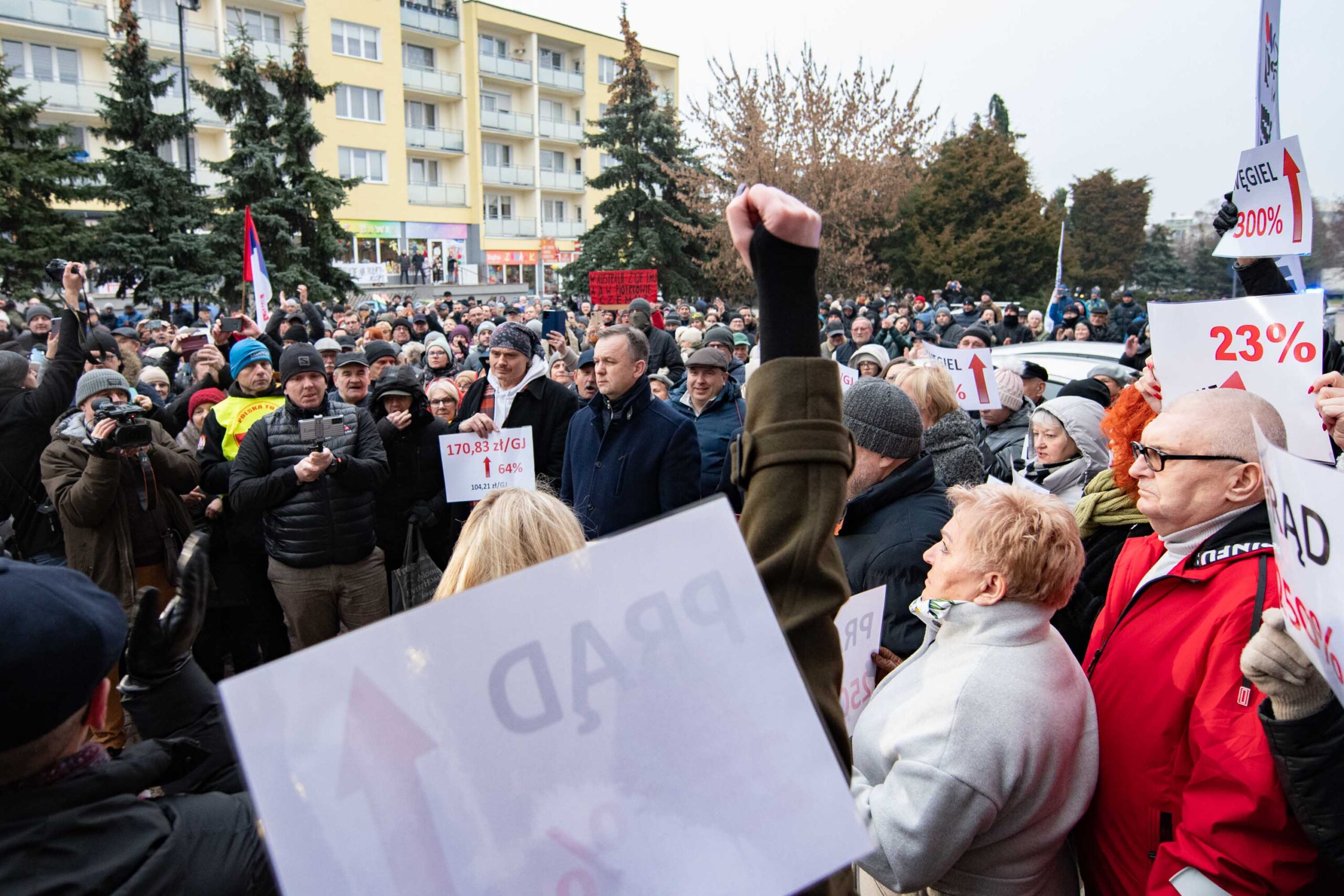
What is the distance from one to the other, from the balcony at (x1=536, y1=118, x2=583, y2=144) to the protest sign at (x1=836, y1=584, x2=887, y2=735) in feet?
164

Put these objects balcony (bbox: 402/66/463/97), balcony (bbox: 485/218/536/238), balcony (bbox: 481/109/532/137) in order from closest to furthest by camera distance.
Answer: balcony (bbox: 402/66/463/97)
balcony (bbox: 481/109/532/137)
balcony (bbox: 485/218/536/238)

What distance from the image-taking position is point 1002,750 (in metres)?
1.89

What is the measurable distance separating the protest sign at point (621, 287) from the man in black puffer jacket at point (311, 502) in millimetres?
11382

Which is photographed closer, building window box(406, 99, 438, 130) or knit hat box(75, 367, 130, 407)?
knit hat box(75, 367, 130, 407)

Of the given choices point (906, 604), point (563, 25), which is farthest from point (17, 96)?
point (563, 25)

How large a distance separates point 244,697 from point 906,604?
219 cm

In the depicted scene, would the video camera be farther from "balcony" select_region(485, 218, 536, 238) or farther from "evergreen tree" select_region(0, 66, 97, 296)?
"balcony" select_region(485, 218, 536, 238)

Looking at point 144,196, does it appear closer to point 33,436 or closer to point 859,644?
point 33,436

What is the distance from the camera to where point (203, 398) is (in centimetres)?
585

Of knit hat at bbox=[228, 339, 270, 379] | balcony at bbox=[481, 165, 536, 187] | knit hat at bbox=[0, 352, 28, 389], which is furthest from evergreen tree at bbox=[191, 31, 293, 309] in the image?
balcony at bbox=[481, 165, 536, 187]

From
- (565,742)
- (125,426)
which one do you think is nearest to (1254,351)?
(565,742)

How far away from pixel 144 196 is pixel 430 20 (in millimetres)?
26087

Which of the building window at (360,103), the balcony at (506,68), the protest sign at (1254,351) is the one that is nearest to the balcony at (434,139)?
the building window at (360,103)

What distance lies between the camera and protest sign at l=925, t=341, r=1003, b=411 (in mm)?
5871
